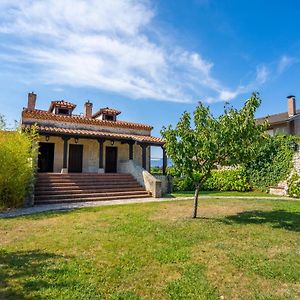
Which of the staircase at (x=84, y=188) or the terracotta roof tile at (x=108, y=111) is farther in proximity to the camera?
the terracotta roof tile at (x=108, y=111)

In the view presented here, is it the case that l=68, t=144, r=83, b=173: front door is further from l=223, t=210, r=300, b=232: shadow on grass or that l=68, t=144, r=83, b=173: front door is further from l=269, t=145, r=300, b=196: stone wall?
l=269, t=145, r=300, b=196: stone wall

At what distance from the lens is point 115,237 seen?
7012mm

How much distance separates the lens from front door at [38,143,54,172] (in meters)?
19.9

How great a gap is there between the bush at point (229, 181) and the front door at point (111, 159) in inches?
310

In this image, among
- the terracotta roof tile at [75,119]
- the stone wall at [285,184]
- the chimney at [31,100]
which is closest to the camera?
the stone wall at [285,184]

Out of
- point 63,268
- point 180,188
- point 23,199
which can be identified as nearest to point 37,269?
point 63,268

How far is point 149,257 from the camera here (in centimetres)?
559

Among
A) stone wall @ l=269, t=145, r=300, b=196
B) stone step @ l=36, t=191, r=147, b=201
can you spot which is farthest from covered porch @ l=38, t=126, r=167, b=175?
stone wall @ l=269, t=145, r=300, b=196

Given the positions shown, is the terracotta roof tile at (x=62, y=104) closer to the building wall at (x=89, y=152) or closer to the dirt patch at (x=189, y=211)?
the building wall at (x=89, y=152)

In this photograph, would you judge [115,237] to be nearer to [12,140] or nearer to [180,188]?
[12,140]

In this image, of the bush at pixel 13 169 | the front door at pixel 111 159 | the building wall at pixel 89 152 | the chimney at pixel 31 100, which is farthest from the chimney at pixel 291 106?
the bush at pixel 13 169

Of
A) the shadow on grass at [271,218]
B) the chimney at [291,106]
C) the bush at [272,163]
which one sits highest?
the chimney at [291,106]

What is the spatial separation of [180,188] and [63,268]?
53.2ft

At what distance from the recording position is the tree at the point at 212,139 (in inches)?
346
